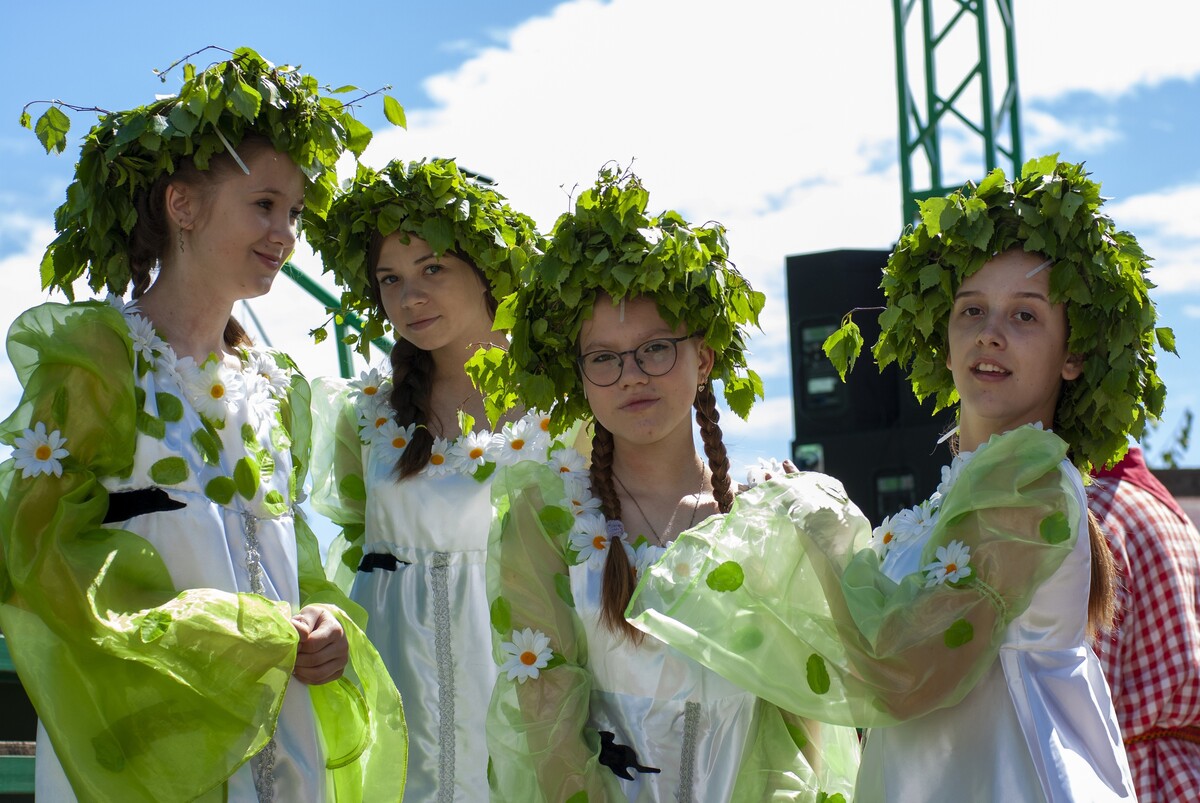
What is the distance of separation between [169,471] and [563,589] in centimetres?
82

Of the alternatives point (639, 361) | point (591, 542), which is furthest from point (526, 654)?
point (639, 361)

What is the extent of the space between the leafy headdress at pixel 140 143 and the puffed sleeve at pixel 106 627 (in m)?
0.37

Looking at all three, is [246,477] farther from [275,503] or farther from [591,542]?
[591,542]

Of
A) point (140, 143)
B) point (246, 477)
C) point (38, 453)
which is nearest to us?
point (38, 453)

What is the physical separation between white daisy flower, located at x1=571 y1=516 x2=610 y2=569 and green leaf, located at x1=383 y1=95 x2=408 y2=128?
112 centimetres

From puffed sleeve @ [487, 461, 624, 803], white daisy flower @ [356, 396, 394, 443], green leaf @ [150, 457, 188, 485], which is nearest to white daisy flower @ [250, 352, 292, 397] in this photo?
green leaf @ [150, 457, 188, 485]

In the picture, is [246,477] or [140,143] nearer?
[246,477]

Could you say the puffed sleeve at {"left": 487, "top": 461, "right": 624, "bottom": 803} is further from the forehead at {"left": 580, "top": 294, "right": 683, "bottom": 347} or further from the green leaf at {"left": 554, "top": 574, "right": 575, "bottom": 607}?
the forehead at {"left": 580, "top": 294, "right": 683, "bottom": 347}

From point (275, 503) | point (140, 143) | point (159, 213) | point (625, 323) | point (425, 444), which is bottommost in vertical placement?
point (275, 503)

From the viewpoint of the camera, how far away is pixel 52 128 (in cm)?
310

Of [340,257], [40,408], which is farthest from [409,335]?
[40,408]

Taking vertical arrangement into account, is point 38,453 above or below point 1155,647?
above

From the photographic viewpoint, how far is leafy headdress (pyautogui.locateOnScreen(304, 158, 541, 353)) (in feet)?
13.0

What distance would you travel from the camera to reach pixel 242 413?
304 centimetres
